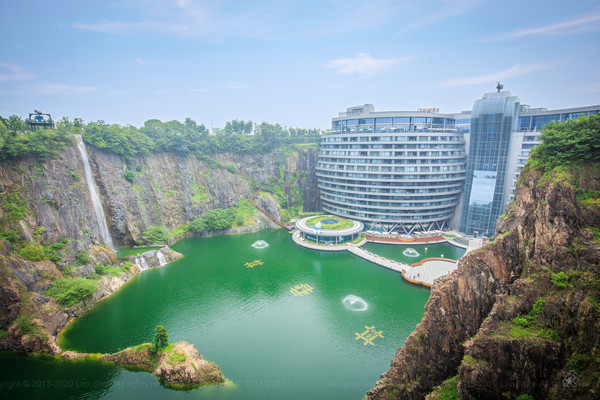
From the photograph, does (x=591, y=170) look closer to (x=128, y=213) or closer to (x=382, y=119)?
(x=382, y=119)

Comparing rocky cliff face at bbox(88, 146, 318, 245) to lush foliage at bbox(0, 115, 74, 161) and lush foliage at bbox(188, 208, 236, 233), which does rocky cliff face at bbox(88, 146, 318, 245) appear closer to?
lush foliage at bbox(188, 208, 236, 233)

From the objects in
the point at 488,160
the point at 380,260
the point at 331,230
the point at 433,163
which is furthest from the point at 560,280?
the point at 488,160

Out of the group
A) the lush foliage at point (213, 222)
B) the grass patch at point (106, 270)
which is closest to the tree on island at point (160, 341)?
the grass patch at point (106, 270)

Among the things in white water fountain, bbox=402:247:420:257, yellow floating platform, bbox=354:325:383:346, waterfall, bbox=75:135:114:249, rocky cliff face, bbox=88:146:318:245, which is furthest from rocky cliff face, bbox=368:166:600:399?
rocky cliff face, bbox=88:146:318:245

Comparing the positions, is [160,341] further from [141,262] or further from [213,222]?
[213,222]

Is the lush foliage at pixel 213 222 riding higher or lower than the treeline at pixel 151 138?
lower

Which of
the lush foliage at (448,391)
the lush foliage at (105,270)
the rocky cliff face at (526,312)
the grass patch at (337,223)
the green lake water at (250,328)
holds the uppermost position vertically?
the rocky cliff face at (526,312)

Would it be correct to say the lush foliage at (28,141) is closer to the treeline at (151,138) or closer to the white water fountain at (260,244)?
the treeline at (151,138)
